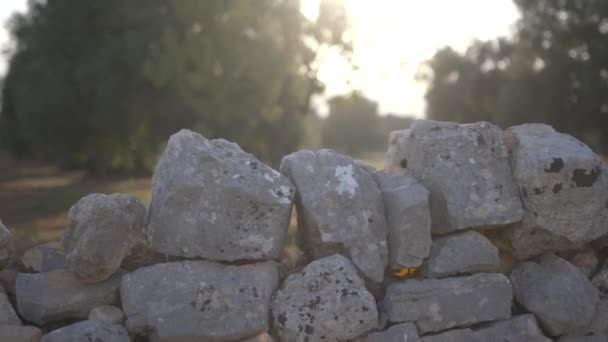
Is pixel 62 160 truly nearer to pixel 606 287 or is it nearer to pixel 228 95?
pixel 228 95

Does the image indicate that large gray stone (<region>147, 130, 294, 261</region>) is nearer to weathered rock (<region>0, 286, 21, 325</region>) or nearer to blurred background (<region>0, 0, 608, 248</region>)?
weathered rock (<region>0, 286, 21, 325</region>)

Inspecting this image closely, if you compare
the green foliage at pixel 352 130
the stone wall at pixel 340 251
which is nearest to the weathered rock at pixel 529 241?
the stone wall at pixel 340 251

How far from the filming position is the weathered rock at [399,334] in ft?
12.0

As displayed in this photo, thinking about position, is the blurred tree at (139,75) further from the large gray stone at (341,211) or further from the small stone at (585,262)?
the small stone at (585,262)

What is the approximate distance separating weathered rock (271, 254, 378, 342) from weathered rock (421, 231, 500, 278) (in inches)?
19.3

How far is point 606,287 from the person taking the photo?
4195mm

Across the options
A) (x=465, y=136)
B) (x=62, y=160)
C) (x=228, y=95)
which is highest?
(x=465, y=136)

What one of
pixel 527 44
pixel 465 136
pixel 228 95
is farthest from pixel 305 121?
pixel 465 136

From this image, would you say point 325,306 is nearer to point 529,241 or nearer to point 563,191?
point 529,241

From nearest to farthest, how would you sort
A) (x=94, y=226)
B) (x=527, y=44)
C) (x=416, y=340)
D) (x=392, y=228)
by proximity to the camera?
(x=94, y=226) < (x=416, y=340) < (x=392, y=228) < (x=527, y=44)

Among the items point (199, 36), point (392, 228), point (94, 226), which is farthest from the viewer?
point (199, 36)

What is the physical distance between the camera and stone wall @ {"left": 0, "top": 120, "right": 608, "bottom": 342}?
3.50 m

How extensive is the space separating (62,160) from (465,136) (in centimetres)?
2648

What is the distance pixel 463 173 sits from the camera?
4043mm
